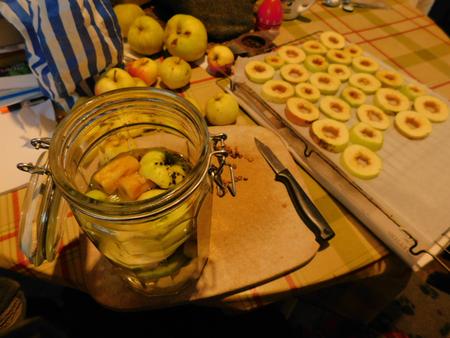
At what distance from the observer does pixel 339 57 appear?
1186 millimetres

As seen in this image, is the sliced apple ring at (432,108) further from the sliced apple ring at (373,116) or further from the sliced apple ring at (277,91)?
the sliced apple ring at (277,91)

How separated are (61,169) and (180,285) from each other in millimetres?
314

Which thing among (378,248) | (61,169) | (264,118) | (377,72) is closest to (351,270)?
(378,248)

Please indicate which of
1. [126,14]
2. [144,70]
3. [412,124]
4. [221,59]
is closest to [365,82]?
[412,124]

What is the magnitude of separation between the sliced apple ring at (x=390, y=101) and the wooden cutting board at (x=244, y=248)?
490 mm

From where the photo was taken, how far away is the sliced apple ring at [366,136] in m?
0.93

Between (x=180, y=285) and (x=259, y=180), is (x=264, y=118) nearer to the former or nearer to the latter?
(x=259, y=180)

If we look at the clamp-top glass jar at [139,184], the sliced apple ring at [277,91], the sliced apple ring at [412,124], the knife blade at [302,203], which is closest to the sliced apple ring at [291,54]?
the sliced apple ring at [277,91]

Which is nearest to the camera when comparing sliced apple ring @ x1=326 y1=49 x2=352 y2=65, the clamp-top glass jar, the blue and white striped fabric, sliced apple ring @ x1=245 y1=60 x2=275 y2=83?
the clamp-top glass jar

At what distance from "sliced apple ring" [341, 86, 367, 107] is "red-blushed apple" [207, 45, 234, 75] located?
41 centimetres

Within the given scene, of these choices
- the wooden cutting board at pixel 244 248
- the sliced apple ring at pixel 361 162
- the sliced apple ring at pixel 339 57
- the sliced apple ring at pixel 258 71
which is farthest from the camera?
the sliced apple ring at pixel 339 57

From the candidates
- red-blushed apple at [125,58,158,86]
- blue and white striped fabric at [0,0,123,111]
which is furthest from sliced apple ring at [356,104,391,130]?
blue and white striped fabric at [0,0,123,111]

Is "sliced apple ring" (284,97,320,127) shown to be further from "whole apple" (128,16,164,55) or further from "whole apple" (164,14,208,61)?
"whole apple" (128,16,164,55)

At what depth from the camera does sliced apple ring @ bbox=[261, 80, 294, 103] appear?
3.34 feet
